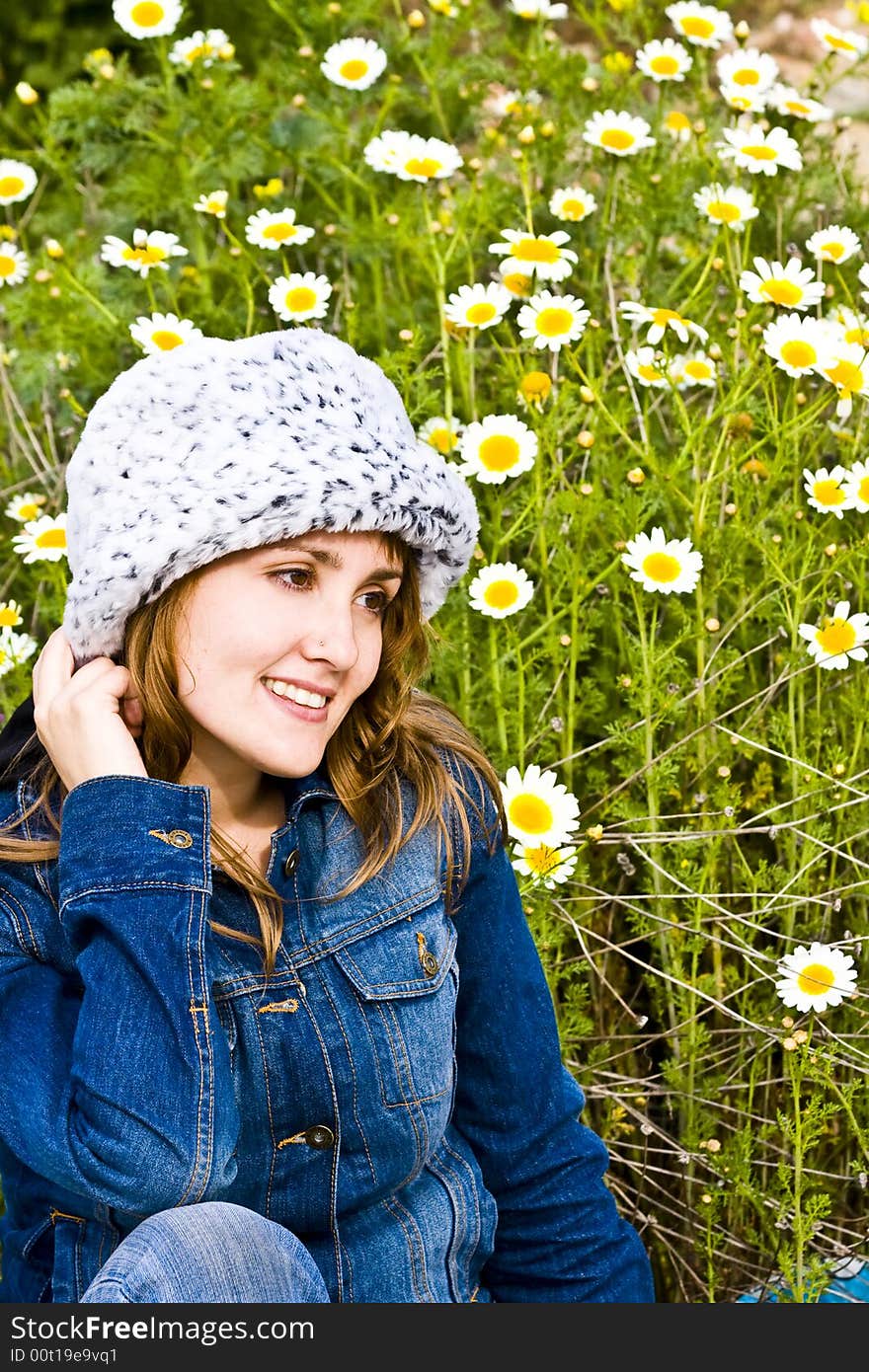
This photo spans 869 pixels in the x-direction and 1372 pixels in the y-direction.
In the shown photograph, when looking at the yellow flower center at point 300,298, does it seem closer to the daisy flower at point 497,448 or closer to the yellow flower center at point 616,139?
the daisy flower at point 497,448

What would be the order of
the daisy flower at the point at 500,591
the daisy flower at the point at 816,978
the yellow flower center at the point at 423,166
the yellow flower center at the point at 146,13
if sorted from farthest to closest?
the yellow flower center at the point at 146,13 < the yellow flower center at the point at 423,166 < the daisy flower at the point at 500,591 < the daisy flower at the point at 816,978

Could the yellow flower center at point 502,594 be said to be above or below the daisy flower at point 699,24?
below

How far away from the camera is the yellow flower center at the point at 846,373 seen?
2352 mm

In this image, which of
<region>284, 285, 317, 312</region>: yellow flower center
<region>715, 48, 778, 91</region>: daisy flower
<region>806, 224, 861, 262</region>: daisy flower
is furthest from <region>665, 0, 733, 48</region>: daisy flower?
<region>284, 285, 317, 312</region>: yellow flower center

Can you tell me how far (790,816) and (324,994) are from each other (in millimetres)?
895

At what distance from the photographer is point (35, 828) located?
1618mm

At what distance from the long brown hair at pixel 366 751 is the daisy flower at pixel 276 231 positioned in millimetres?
1034

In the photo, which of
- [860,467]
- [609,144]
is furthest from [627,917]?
[609,144]

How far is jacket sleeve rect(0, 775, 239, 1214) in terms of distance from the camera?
4.64ft

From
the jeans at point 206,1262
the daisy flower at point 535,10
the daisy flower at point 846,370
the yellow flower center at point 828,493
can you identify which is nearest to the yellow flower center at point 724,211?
the daisy flower at point 846,370

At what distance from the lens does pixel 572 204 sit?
276cm

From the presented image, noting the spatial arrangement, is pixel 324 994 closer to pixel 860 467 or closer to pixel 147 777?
pixel 147 777

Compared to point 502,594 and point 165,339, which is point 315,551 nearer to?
point 502,594

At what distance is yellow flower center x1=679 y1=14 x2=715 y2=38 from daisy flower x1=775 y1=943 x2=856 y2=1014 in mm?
1828
